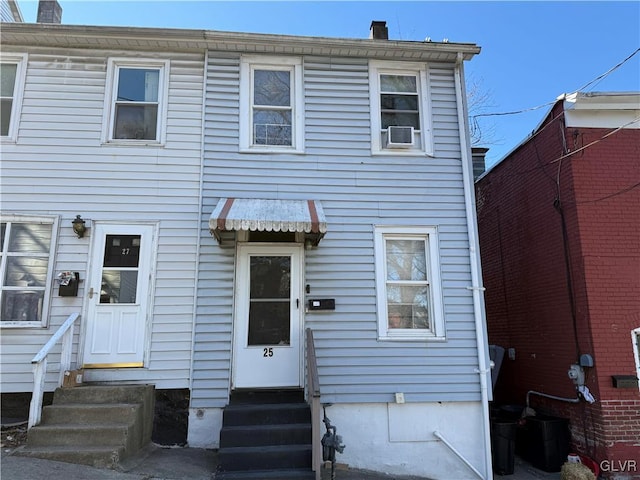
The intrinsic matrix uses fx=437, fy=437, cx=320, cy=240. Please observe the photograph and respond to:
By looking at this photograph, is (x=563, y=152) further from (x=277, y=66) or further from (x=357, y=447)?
(x=357, y=447)

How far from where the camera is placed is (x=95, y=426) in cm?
494

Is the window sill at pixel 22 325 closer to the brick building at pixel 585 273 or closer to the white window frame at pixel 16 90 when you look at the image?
the white window frame at pixel 16 90

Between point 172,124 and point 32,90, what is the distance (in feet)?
6.93

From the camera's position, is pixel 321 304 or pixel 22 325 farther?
pixel 321 304

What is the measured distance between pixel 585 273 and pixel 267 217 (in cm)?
458

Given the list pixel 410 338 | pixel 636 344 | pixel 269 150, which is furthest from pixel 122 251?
pixel 636 344

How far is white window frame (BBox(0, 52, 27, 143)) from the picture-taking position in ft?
20.7

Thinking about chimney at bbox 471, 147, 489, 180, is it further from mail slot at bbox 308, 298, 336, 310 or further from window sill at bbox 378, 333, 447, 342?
mail slot at bbox 308, 298, 336, 310

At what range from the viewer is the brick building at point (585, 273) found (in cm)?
593

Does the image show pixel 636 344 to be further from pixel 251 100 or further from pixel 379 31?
pixel 251 100

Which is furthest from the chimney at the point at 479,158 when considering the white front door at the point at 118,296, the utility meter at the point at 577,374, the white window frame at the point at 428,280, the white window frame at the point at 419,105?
the white front door at the point at 118,296

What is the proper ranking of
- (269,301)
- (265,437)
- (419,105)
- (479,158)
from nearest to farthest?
(265,437) → (269,301) → (419,105) → (479,158)

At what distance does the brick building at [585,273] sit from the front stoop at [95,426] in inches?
234

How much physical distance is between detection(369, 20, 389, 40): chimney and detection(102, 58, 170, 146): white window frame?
337 cm
